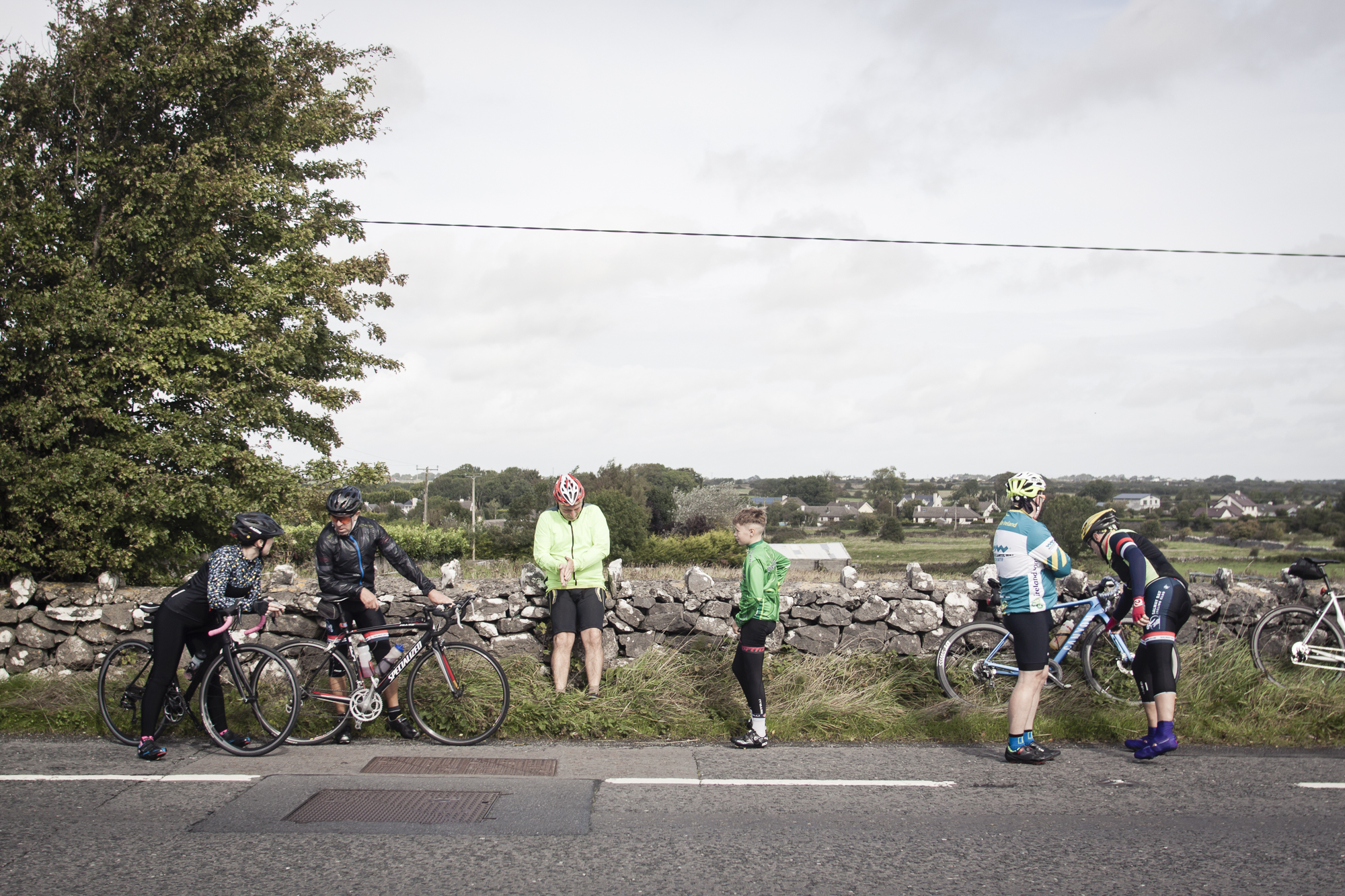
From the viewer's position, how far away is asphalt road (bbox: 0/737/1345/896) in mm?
4020

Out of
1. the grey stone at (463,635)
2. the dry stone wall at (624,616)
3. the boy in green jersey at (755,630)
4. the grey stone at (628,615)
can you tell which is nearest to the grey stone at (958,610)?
the dry stone wall at (624,616)

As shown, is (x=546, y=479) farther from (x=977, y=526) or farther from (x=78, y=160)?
(x=78, y=160)

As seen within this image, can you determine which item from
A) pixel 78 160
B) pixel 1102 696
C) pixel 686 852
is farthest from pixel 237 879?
pixel 78 160

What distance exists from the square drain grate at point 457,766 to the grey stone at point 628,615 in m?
1.96

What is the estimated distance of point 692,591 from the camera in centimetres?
803

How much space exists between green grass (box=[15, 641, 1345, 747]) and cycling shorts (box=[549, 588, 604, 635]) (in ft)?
1.71

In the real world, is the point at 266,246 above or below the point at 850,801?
above

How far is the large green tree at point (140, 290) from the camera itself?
26.3ft

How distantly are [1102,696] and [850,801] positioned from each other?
3.26 metres

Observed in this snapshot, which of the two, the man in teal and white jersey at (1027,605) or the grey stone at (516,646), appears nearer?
the man in teal and white jersey at (1027,605)

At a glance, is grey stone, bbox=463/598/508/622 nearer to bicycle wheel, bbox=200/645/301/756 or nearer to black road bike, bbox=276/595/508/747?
black road bike, bbox=276/595/508/747

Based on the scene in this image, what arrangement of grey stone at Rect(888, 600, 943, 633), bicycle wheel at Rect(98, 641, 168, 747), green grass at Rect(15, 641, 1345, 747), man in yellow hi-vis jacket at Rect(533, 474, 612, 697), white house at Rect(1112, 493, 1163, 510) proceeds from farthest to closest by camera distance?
white house at Rect(1112, 493, 1163, 510)
grey stone at Rect(888, 600, 943, 633)
man in yellow hi-vis jacket at Rect(533, 474, 612, 697)
green grass at Rect(15, 641, 1345, 747)
bicycle wheel at Rect(98, 641, 168, 747)

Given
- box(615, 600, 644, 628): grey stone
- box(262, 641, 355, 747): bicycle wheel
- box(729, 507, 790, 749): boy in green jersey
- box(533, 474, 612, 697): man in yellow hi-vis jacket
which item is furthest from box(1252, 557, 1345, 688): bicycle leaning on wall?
box(262, 641, 355, 747): bicycle wheel

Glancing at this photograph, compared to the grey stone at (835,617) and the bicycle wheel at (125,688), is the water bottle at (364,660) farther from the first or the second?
the grey stone at (835,617)
